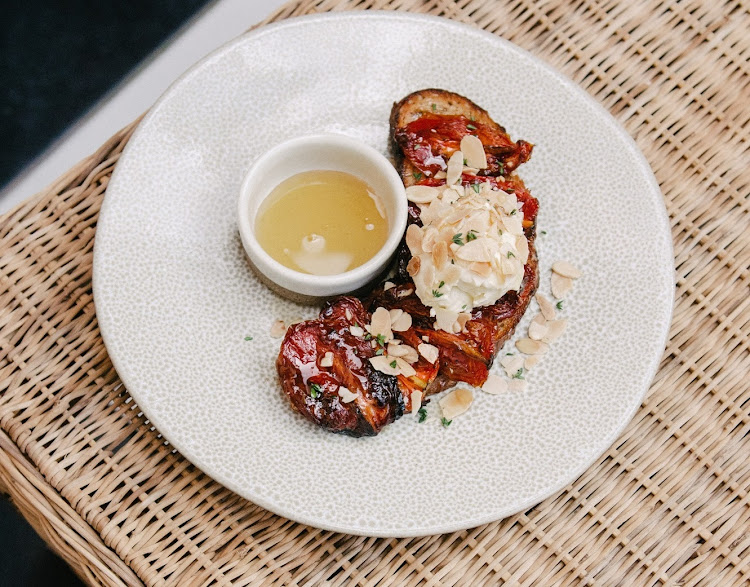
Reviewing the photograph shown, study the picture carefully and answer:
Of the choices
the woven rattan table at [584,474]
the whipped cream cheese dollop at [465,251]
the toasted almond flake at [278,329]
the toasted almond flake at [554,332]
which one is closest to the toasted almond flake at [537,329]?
the toasted almond flake at [554,332]

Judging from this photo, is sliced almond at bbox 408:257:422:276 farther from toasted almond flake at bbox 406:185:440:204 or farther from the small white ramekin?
toasted almond flake at bbox 406:185:440:204

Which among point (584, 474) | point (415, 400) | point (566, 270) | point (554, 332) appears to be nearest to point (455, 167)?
point (566, 270)

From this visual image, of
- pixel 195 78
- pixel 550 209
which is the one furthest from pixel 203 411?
pixel 550 209

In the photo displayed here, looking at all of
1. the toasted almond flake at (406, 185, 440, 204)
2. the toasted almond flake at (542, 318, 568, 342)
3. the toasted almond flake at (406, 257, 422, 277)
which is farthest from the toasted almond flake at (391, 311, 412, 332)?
the toasted almond flake at (542, 318, 568, 342)

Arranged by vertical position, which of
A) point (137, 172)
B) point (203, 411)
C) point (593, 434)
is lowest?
point (593, 434)

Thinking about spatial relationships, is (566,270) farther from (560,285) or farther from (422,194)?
(422,194)

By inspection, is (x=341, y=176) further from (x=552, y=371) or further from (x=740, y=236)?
(x=740, y=236)
